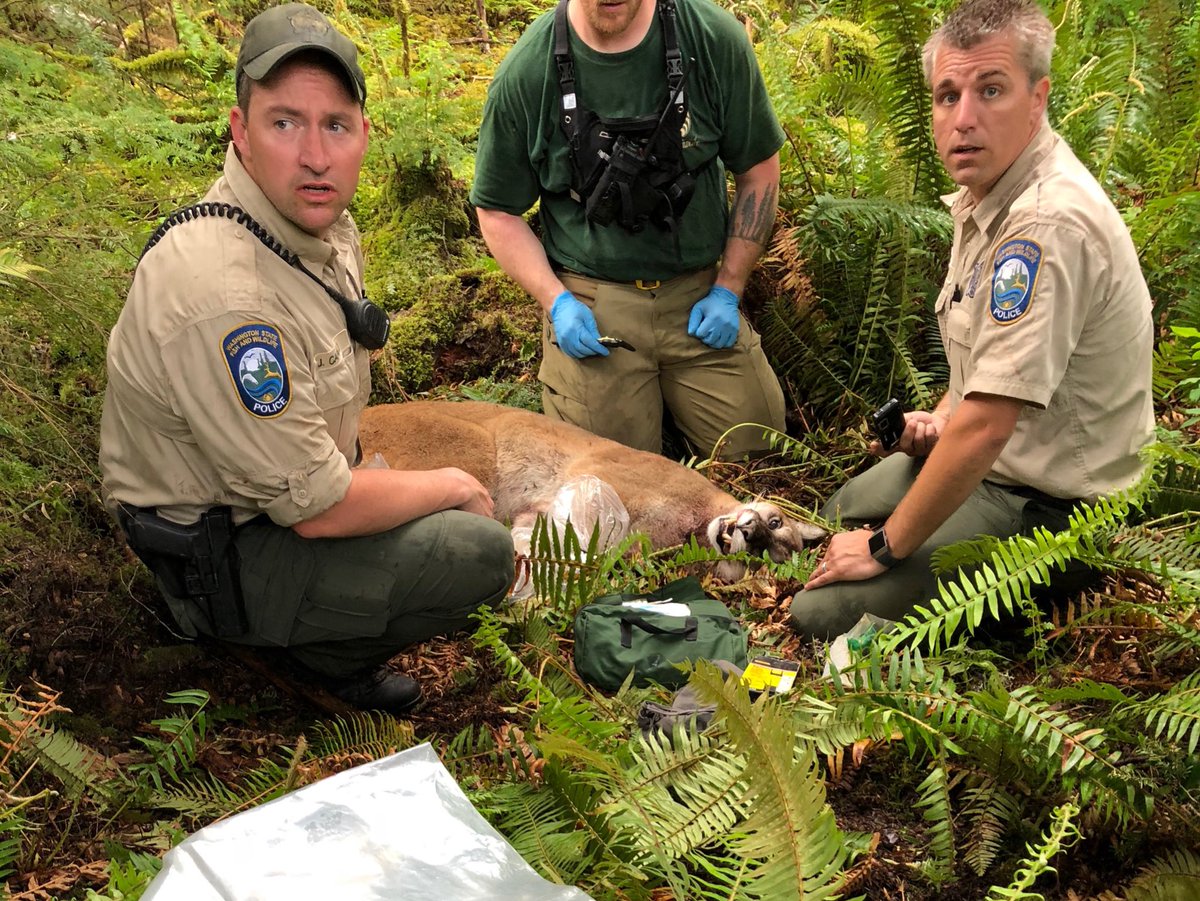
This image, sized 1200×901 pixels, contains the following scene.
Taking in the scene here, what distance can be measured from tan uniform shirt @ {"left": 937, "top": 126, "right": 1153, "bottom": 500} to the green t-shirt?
206 cm

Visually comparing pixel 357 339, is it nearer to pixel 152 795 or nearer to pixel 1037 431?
pixel 152 795

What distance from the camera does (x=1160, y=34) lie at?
637 centimetres

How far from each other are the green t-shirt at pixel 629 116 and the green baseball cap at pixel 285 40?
239cm

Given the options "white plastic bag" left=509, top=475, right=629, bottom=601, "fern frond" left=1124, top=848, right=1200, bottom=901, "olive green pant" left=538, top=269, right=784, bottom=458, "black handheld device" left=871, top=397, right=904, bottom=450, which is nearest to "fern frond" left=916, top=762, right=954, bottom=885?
"fern frond" left=1124, top=848, right=1200, bottom=901


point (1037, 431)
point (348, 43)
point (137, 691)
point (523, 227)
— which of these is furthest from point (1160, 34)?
point (137, 691)

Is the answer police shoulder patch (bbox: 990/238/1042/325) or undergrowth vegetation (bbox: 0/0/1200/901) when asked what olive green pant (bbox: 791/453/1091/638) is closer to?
undergrowth vegetation (bbox: 0/0/1200/901)

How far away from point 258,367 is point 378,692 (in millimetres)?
1602

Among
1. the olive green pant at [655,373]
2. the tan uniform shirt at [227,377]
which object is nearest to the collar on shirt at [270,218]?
the tan uniform shirt at [227,377]

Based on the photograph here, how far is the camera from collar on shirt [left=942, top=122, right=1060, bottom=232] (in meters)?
4.18

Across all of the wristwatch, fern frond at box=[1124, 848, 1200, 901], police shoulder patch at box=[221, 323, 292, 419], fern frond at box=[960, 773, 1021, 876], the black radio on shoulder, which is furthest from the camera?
the wristwatch

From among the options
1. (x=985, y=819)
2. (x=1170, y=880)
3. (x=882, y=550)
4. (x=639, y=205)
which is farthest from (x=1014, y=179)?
(x=1170, y=880)

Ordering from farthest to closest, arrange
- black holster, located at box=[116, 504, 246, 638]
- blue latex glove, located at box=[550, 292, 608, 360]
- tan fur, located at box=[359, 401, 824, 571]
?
blue latex glove, located at box=[550, 292, 608, 360] < tan fur, located at box=[359, 401, 824, 571] < black holster, located at box=[116, 504, 246, 638]

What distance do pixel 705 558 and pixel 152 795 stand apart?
8.04 feet

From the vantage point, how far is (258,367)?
140 inches
